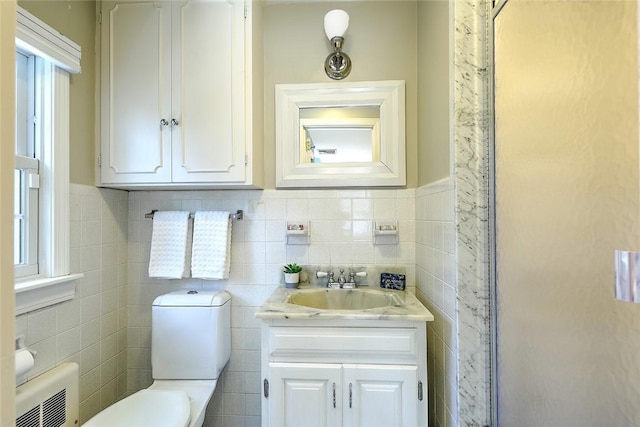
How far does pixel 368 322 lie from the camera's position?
126 centimetres

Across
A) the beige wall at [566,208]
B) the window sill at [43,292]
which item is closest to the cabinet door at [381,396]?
the beige wall at [566,208]

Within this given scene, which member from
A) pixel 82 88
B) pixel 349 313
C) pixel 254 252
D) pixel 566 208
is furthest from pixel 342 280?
pixel 82 88

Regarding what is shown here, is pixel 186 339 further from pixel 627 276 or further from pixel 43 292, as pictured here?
pixel 627 276

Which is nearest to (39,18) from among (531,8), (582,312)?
(531,8)

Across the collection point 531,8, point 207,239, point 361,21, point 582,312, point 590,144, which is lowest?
point 582,312

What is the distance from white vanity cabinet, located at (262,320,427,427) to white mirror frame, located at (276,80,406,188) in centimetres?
80

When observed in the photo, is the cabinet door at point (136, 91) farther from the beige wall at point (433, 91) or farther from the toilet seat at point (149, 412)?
the beige wall at point (433, 91)

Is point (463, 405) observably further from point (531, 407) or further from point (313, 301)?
point (313, 301)

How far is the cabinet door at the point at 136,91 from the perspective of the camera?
59.4 inches

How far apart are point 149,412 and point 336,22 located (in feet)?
6.84

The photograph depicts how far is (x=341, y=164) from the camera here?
1728mm

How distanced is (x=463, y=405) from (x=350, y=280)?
0.79 metres

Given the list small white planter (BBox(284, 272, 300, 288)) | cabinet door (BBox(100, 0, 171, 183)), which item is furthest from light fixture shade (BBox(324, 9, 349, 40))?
small white planter (BBox(284, 272, 300, 288))

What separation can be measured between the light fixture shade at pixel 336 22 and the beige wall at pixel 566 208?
33.5 inches
